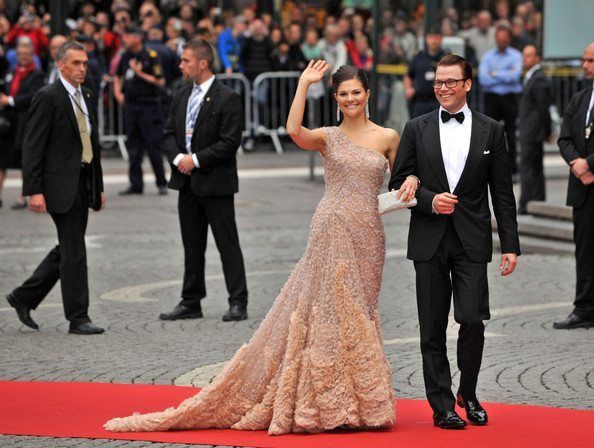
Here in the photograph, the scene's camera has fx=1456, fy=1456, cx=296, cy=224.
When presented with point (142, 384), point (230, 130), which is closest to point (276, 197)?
point (230, 130)

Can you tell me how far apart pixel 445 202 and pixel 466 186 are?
22 centimetres

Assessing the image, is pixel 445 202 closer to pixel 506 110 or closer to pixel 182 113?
pixel 182 113

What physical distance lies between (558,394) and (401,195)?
165 centimetres

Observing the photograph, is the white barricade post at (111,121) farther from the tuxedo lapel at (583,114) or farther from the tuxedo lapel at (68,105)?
the tuxedo lapel at (583,114)

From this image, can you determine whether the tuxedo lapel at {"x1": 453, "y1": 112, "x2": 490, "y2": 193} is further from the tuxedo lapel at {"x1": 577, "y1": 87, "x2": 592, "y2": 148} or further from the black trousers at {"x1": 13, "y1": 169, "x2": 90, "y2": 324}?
the black trousers at {"x1": 13, "y1": 169, "x2": 90, "y2": 324}

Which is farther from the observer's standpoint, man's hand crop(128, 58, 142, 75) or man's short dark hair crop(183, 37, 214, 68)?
man's hand crop(128, 58, 142, 75)

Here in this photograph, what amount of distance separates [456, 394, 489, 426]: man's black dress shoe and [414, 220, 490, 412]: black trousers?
0.04m

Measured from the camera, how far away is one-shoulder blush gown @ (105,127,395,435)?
22.7ft

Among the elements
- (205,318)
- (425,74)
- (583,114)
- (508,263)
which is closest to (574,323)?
(583,114)

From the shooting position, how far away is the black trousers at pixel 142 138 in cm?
1838

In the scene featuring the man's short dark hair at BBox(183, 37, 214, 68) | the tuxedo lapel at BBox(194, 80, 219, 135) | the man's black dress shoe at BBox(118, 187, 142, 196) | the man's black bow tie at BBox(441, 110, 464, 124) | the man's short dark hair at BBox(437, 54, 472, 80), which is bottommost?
the man's black dress shoe at BBox(118, 187, 142, 196)

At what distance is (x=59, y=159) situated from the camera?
9.90 metres

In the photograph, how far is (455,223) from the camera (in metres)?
7.01

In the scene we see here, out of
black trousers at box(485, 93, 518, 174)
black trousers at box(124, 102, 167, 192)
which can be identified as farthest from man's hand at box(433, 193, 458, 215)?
black trousers at box(485, 93, 518, 174)
